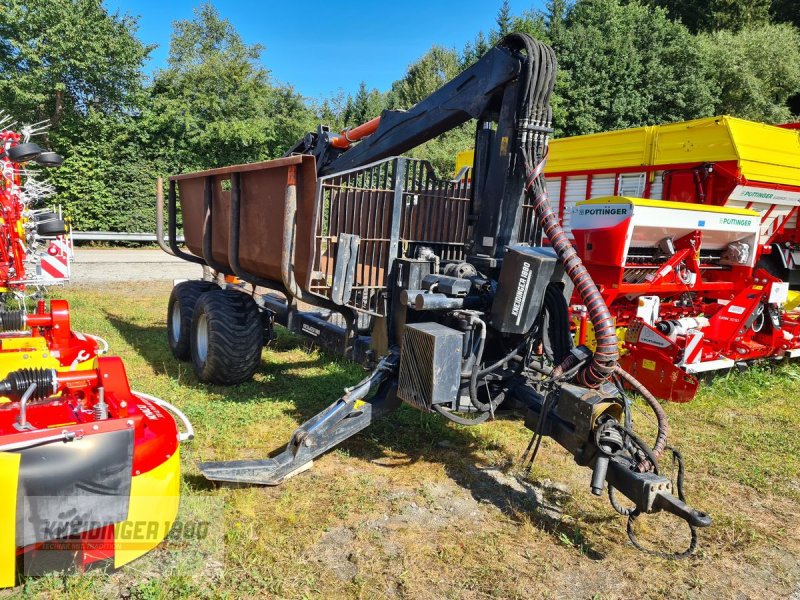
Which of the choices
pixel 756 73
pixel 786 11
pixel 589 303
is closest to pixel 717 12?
pixel 786 11

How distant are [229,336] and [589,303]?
3006 mm

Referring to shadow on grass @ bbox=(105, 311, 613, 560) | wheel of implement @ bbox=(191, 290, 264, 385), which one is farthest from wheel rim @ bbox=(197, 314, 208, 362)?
shadow on grass @ bbox=(105, 311, 613, 560)

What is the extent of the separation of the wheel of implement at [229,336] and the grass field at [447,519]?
170 mm

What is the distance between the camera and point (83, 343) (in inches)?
177

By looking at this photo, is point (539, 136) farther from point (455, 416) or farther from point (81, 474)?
point (81, 474)

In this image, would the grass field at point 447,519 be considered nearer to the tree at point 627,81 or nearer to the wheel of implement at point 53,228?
the wheel of implement at point 53,228

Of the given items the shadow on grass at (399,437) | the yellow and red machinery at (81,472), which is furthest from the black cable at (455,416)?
the yellow and red machinery at (81,472)

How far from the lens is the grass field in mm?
2658

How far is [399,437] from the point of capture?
4309 millimetres

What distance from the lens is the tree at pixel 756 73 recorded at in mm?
21922

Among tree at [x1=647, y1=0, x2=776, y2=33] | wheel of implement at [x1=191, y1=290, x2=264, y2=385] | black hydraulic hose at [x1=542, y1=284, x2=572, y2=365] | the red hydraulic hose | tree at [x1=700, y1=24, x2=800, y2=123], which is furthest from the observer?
tree at [x1=647, y1=0, x2=776, y2=33]

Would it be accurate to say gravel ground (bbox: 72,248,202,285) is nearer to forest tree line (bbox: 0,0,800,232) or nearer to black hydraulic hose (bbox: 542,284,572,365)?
forest tree line (bbox: 0,0,800,232)

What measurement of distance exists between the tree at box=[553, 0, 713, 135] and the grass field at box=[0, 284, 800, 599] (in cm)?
1863

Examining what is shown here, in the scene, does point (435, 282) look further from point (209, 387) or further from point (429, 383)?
point (209, 387)
